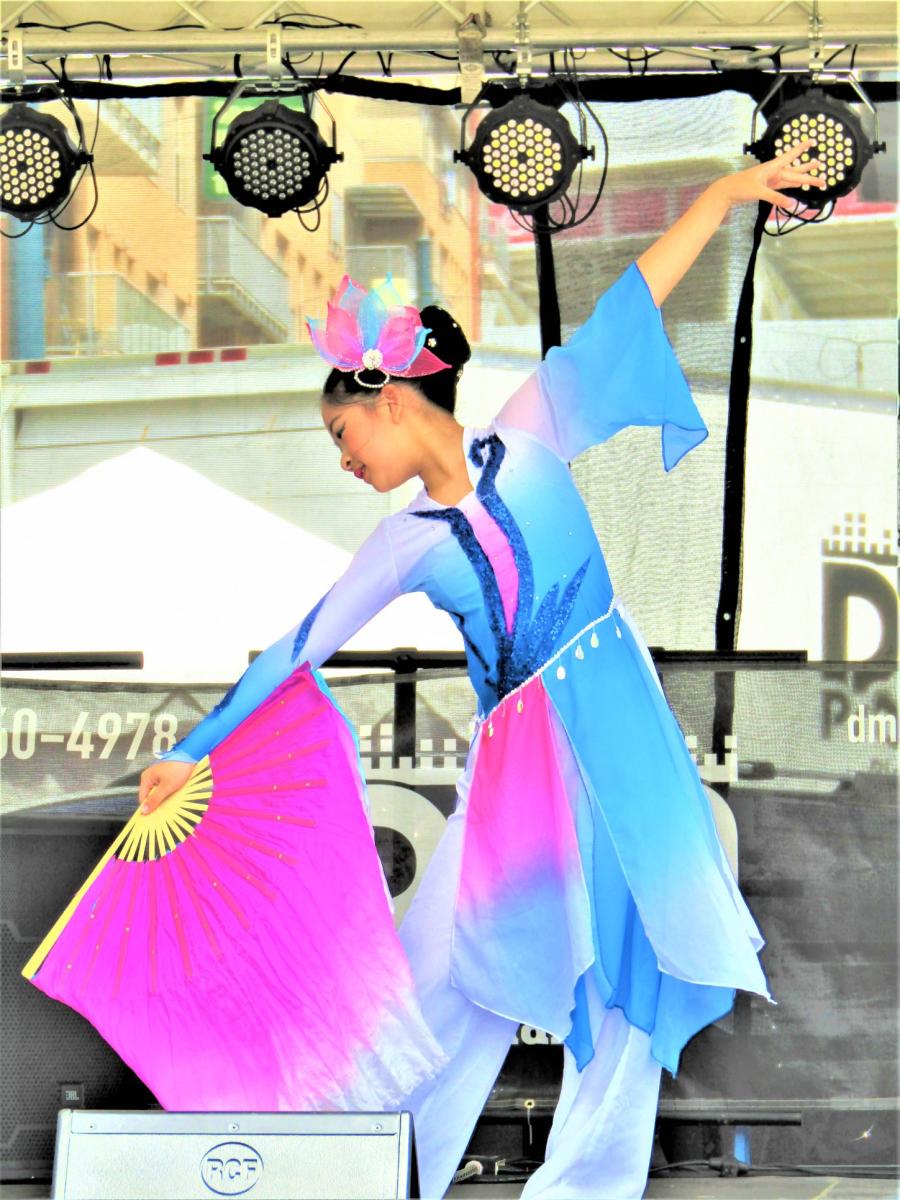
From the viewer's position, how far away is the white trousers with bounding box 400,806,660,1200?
4.00m

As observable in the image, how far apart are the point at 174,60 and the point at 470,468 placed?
1.46 m

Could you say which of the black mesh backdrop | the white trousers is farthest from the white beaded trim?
the black mesh backdrop

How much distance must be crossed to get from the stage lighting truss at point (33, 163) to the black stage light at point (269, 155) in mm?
379

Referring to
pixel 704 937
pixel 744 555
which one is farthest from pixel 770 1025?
pixel 744 555

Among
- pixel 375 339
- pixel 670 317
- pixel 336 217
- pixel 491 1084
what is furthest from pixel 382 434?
pixel 491 1084

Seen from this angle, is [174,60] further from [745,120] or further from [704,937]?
[704,937]

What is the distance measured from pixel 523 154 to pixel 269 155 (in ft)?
2.10

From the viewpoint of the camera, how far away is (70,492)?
4980 mm

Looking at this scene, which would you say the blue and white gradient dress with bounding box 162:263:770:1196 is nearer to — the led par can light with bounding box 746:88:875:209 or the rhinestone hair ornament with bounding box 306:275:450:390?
the rhinestone hair ornament with bounding box 306:275:450:390

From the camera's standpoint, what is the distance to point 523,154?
4.63m

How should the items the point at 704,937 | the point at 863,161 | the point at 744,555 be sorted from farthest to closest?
1. the point at 744,555
2. the point at 863,161
3. the point at 704,937

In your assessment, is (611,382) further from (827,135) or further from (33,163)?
(33,163)

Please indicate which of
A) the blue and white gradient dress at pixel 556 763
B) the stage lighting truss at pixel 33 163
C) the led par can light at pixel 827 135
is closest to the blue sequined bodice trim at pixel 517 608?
the blue and white gradient dress at pixel 556 763

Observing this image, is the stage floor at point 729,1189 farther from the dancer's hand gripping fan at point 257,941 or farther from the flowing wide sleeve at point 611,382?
the flowing wide sleeve at point 611,382
